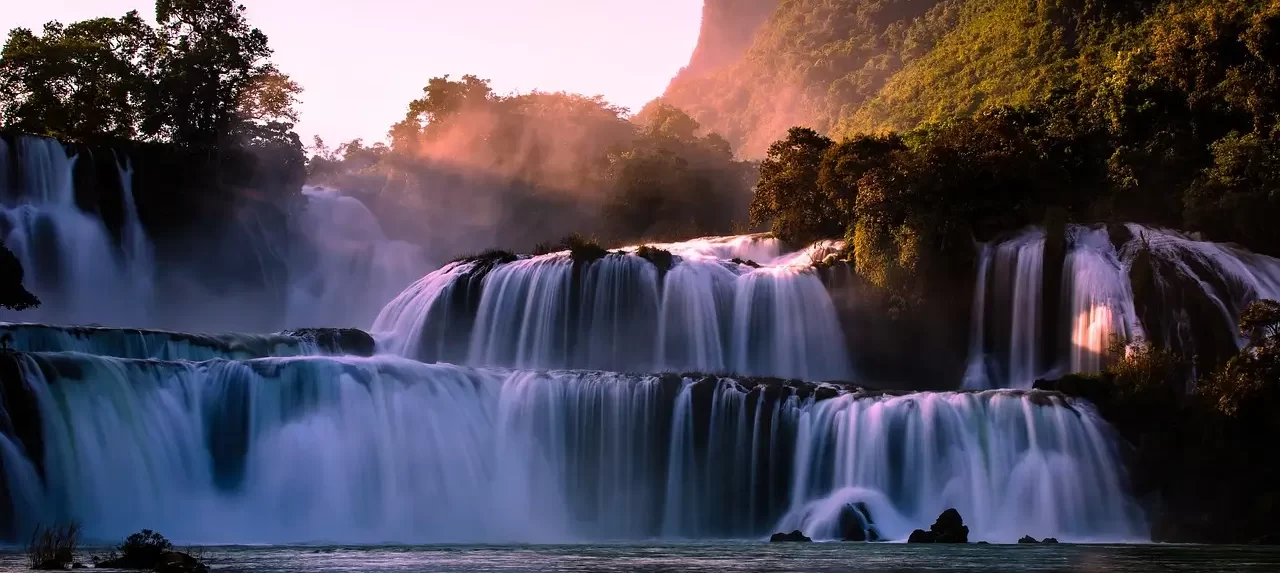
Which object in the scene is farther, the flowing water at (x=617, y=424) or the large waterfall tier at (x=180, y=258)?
the large waterfall tier at (x=180, y=258)

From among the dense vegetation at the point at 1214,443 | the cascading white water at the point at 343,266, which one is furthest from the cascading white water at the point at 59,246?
the dense vegetation at the point at 1214,443

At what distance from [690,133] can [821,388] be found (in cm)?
4661

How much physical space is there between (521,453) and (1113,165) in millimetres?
20378

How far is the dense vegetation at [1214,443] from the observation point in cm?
3134

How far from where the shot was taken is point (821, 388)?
115 feet

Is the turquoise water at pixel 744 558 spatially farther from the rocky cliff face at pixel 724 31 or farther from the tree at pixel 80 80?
the rocky cliff face at pixel 724 31

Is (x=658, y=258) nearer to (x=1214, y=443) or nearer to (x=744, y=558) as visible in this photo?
(x=1214, y=443)

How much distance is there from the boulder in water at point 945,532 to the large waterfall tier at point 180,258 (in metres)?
30.2

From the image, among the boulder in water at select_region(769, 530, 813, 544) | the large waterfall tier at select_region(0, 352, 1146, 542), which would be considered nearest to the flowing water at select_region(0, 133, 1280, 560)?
the large waterfall tier at select_region(0, 352, 1146, 542)

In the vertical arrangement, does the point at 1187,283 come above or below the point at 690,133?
below

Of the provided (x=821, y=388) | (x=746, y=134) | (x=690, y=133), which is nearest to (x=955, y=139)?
(x=821, y=388)

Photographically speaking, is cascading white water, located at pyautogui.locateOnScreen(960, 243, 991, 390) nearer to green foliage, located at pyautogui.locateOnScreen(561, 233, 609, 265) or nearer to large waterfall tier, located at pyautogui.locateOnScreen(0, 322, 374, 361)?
green foliage, located at pyautogui.locateOnScreen(561, 233, 609, 265)

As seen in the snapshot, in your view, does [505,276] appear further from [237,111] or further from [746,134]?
[746,134]

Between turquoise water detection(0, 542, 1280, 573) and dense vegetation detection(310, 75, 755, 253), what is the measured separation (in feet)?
115
